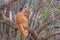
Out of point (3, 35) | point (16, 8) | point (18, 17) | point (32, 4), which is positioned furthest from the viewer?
point (32, 4)

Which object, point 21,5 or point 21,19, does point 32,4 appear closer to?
point 21,5

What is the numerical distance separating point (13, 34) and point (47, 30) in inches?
15.8

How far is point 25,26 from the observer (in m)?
0.87

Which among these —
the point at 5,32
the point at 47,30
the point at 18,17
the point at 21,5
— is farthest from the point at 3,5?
the point at 47,30

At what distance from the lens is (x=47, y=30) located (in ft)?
6.89

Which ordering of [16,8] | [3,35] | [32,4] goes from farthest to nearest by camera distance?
[32,4], [16,8], [3,35]

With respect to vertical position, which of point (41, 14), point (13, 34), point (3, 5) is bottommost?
point (13, 34)

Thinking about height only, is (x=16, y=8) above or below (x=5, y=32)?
above

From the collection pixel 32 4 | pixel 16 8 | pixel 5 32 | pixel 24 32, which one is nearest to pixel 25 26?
pixel 24 32

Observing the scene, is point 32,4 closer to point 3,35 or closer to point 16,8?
point 16,8

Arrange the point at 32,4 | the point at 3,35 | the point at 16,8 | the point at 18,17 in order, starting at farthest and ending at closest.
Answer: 1. the point at 32,4
2. the point at 16,8
3. the point at 3,35
4. the point at 18,17

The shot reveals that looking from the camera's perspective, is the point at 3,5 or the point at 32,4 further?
the point at 32,4

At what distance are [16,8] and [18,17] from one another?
1149mm

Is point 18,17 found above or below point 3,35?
above
